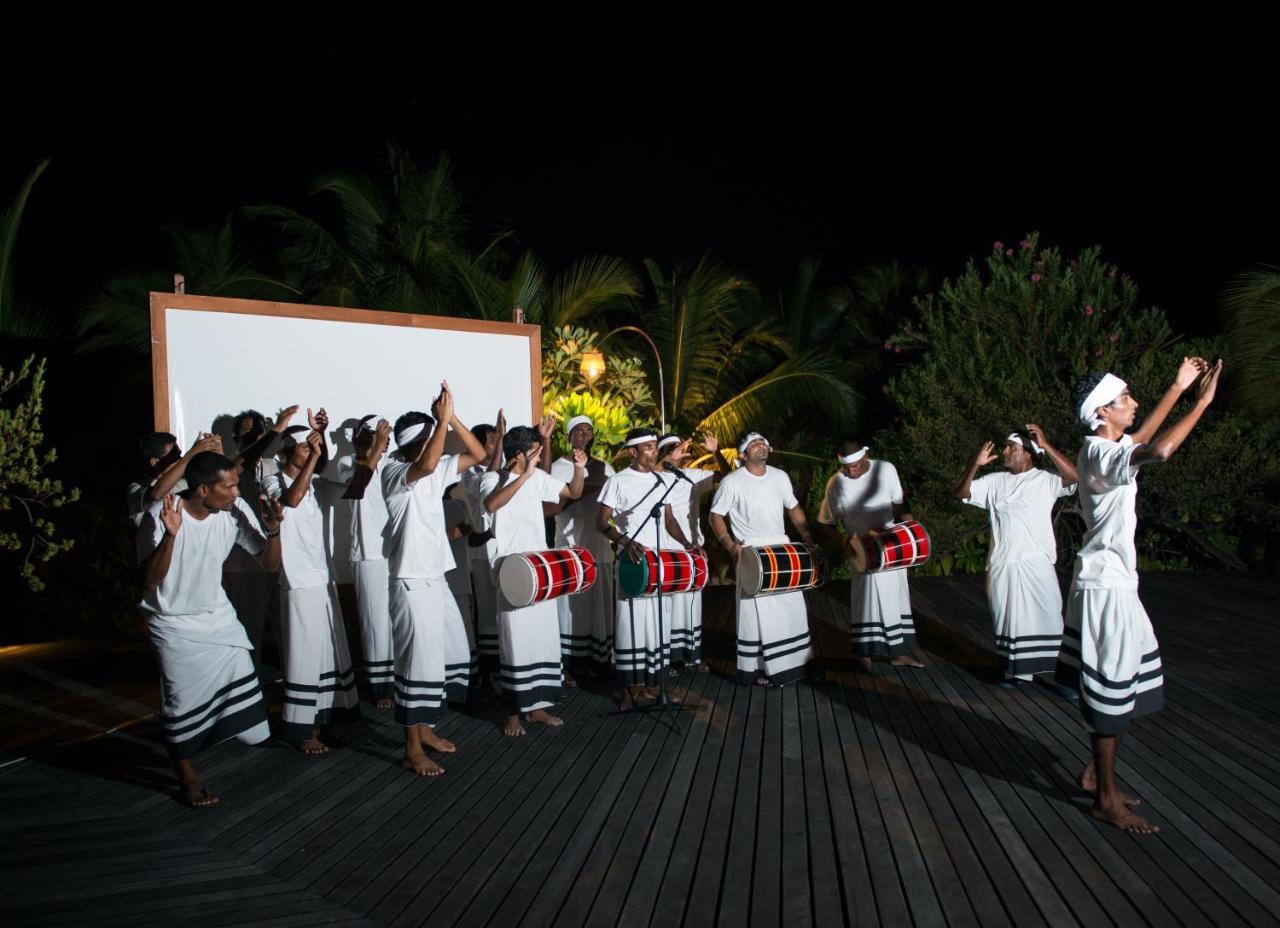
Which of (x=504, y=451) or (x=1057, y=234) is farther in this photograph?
(x=1057, y=234)

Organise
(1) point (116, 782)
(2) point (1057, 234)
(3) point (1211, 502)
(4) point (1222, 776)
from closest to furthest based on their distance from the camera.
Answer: (4) point (1222, 776), (1) point (116, 782), (3) point (1211, 502), (2) point (1057, 234)

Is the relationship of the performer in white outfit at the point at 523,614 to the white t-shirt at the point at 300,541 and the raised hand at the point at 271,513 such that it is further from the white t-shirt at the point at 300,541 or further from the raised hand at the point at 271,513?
the raised hand at the point at 271,513

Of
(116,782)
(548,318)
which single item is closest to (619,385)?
(548,318)

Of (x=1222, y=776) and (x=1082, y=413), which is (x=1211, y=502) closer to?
(x=1222, y=776)

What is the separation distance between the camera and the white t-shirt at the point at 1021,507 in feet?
→ 21.2

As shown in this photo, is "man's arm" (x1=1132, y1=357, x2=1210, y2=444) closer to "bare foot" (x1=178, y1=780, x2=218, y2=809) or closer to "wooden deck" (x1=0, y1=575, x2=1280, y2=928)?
"wooden deck" (x1=0, y1=575, x2=1280, y2=928)

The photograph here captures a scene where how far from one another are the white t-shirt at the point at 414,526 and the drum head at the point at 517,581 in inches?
14.4

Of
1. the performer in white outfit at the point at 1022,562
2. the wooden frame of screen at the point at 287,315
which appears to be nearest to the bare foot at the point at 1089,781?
the performer in white outfit at the point at 1022,562

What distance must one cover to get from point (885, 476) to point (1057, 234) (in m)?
13.5

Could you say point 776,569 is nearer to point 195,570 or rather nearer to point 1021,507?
point 1021,507

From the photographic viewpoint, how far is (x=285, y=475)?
5.76 m

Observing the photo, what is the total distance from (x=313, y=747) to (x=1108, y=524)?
4077 mm

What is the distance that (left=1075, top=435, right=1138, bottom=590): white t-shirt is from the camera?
4043mm

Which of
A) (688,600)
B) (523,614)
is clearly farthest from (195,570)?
(688,600)
